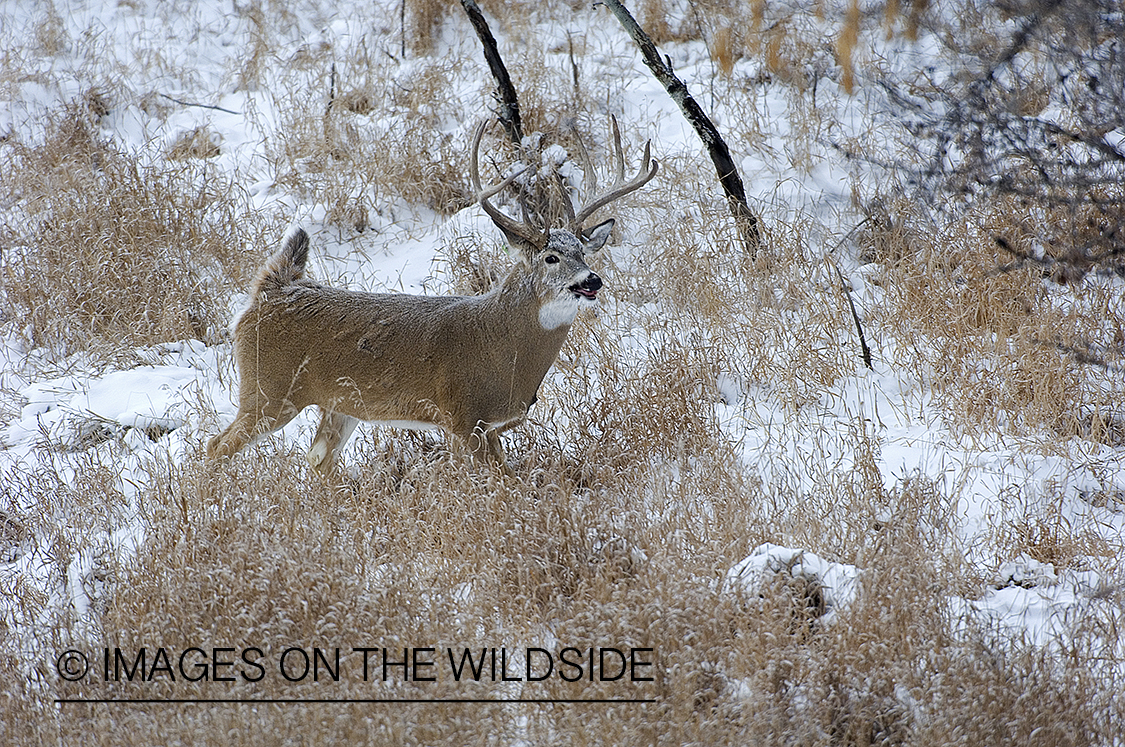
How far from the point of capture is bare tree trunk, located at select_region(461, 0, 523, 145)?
23.7ft

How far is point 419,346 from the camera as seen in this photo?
15.4 feet

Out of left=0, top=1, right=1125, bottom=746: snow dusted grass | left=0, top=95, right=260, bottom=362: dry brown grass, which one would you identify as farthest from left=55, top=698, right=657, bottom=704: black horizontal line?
left=0, top=95, right=260, bottom=362: dry brown grass

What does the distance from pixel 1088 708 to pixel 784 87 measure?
631 centimetres

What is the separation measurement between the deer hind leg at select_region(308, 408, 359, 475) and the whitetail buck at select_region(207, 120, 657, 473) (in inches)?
8.7

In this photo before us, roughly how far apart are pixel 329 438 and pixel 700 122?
10.8ft

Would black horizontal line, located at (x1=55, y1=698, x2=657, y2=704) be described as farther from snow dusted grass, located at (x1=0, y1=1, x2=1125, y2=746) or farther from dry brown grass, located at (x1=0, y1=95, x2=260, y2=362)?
dry brown grass, located at (x1=0, y1=95, x2=260, y2=362)

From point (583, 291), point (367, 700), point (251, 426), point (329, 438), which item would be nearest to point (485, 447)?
point (583, 291)

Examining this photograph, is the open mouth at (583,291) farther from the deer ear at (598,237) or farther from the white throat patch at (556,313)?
the deer ear at (598,237)

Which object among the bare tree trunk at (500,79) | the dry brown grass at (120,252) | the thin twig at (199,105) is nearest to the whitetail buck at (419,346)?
the dry brown grass at (120,252)

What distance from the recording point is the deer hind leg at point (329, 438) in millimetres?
4957

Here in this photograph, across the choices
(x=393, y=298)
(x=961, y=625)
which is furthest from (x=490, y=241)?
(x=961, y=625)

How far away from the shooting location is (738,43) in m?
8.73

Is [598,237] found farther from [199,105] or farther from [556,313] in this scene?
[199,105]

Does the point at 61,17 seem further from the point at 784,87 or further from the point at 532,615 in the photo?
the point at 532,615
